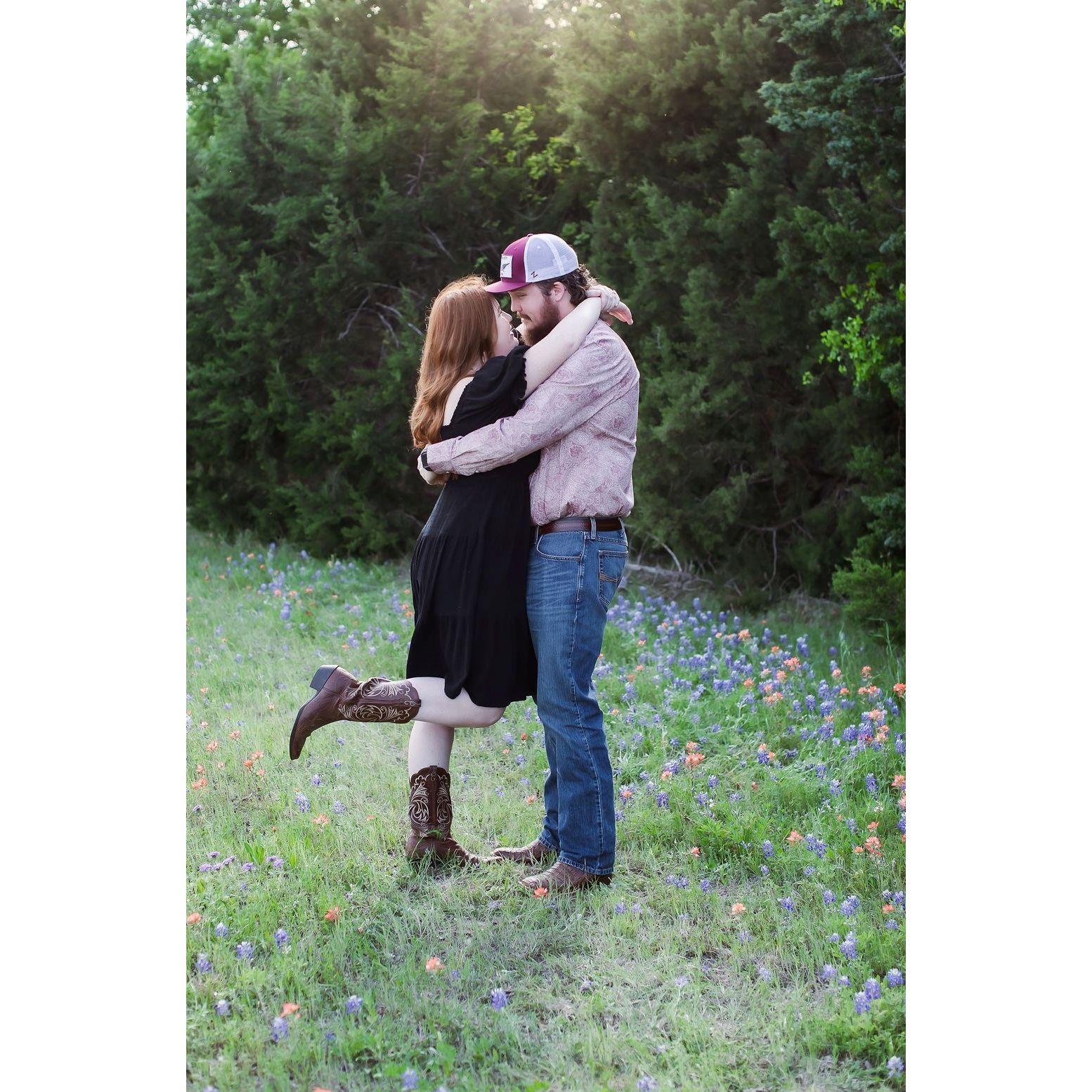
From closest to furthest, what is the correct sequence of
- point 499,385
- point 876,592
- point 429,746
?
point 499,385 < point 429,746 < point 876,592

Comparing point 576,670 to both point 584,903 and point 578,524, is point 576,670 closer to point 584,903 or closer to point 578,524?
point 578,524

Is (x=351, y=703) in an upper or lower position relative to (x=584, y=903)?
upper

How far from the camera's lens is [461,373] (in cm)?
299

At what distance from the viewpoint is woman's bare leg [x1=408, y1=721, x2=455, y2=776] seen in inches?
123

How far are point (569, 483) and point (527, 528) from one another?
18 centimetres

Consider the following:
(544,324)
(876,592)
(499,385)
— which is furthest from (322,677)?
(876,592)

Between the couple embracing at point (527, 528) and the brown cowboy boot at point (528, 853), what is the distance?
0.16 m

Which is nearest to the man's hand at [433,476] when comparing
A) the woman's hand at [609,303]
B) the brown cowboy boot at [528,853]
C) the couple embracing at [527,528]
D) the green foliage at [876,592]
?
the couple embracing at [527,528]

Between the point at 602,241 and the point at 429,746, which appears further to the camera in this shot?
the point at 602,241

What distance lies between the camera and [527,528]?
9.78 ft

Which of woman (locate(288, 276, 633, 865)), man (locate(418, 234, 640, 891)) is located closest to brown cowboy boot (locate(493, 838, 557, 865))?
man (locate(418, 234, 640, 891))

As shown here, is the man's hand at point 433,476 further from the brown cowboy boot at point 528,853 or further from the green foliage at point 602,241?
the green foliage at point 602,241
